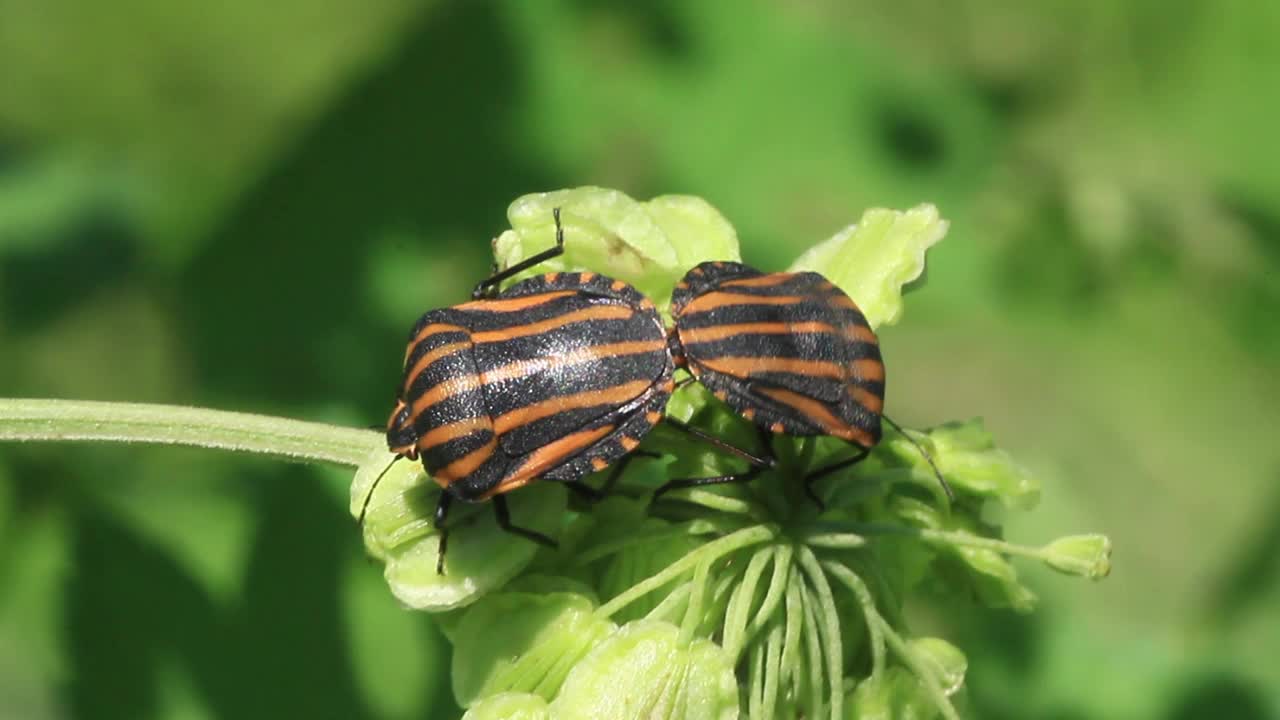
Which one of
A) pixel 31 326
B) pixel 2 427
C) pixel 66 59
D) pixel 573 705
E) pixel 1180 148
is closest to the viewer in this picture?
pixel 573 705

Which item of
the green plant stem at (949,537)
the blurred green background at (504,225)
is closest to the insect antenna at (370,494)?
the green plant stem at (949,537)

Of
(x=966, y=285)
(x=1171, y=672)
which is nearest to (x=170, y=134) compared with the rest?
(x=966, y=285)

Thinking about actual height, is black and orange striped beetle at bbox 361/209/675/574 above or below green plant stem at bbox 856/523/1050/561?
above

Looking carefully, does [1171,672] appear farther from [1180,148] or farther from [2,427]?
[2,427]

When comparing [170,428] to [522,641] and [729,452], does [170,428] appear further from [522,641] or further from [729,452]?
[729,452]

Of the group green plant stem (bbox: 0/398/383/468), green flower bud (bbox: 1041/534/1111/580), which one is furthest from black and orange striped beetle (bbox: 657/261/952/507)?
green plant stem (bbox: 0/398/383/468)

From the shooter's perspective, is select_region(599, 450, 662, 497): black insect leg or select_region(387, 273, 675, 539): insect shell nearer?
select_region(387, 273, 675, 539): insect shell

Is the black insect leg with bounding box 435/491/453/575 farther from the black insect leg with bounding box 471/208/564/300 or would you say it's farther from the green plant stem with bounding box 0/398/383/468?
the black insect leg with bounding box 471/208/564/300

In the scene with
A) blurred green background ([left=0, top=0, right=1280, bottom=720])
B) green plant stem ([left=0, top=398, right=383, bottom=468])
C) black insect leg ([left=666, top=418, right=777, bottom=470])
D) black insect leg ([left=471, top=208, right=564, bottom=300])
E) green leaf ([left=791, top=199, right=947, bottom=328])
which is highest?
black insect leg ([left=471, top=208, right=564, bottom=300])
